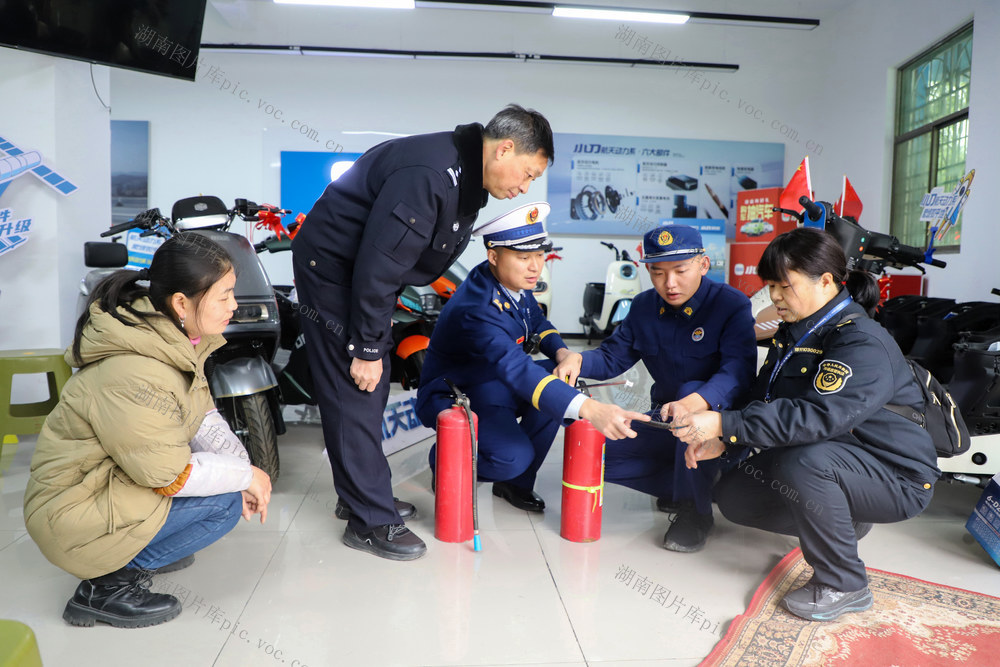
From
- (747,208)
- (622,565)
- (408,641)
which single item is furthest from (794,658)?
(747,208)

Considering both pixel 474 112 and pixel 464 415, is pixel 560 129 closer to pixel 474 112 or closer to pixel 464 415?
pixel 474 112

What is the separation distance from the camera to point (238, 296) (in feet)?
8.04

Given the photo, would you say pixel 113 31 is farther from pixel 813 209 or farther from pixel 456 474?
pixel 813 209

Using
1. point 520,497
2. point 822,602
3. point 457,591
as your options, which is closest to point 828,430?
point 822,602

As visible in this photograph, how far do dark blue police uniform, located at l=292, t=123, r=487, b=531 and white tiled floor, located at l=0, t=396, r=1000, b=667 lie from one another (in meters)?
0.26

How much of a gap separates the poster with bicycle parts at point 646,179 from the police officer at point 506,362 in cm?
600

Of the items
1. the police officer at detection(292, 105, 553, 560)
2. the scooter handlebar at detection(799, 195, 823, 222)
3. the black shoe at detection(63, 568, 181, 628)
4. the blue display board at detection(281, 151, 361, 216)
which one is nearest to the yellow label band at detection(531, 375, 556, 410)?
the police officer at detection(292, 105, 553, 560)

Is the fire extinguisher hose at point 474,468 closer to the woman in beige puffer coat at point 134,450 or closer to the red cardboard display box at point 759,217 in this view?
the woman in beige puffer coat at point 134,450

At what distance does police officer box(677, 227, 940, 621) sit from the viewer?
1.62 m

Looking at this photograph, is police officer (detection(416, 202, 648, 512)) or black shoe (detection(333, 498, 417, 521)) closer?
police officer (detection(416, 202, 648, 512))

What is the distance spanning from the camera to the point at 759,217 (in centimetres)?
749

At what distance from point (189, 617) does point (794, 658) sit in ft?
4.45

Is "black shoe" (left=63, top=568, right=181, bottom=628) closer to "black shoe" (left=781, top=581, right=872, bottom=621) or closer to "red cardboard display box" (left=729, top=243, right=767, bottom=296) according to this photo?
"black shoe" (left=781, top=581, right=872, bottom=621)

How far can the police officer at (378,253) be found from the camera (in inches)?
70.2
